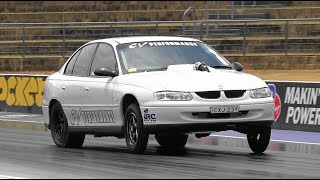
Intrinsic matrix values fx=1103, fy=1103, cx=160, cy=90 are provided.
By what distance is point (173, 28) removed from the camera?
1362 inches

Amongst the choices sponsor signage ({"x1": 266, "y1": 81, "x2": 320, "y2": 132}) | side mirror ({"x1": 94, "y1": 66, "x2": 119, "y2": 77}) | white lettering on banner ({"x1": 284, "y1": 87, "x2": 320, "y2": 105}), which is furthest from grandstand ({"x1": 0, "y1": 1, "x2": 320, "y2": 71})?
side mirror ({"x1": 94, "y1": 66, "x2": 119, "y2": 77})

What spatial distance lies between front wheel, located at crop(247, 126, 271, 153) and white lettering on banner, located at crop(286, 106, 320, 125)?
4.74 m

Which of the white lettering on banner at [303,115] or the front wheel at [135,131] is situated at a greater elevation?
the front wheel at [135,131]

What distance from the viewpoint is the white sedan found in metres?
Result: 14.0

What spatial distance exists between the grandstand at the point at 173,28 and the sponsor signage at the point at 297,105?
10.0 meters

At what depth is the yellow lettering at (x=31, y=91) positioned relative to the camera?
90.2ft

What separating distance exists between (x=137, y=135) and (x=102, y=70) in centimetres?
126

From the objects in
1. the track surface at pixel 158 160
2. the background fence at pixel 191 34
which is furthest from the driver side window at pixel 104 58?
the background fence at pixel 191 34

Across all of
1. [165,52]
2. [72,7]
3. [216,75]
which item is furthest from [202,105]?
[72,7]

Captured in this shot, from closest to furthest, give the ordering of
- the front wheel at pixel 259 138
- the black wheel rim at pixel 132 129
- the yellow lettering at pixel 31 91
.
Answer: the black wheel rim at pixel 132 129 < the front wheel at pixel 259 138 < the yellow lettering at pixel 31 91

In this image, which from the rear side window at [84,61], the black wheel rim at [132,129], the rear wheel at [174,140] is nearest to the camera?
the black wheel rim at [132,129]

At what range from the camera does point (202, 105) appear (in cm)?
1389

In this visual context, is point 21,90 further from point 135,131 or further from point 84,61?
point 135,131

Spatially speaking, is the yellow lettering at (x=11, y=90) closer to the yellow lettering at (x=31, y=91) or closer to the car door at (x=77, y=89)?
the yellow lettering at (x=31, y=91)
